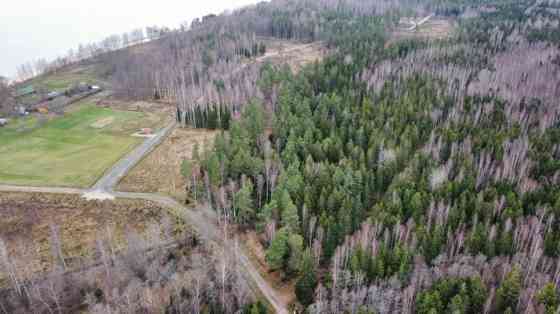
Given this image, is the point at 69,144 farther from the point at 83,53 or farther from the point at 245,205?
the point at 83,53

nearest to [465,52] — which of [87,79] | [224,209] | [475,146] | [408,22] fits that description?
[475,146]

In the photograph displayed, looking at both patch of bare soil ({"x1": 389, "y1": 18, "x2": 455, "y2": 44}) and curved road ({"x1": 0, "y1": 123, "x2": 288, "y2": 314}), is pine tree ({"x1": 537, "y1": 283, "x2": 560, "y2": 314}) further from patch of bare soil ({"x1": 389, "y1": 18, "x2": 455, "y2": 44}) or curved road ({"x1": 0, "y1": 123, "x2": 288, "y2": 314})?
patch of bare soil ({"x1": 389, "y1": 18, "x2": 455, "y2": 44})

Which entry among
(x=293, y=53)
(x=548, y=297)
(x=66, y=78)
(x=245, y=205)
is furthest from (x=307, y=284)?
(x=66, y=78)

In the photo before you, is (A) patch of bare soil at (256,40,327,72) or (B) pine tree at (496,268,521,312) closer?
(B) pine tree at (496,268,521,312)

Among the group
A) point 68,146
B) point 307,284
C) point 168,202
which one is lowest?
point 307,284

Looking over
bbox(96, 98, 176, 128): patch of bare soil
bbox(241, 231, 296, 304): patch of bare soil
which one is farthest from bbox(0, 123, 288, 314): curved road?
bbox(96, 98, 176, 128): patch of bare soil

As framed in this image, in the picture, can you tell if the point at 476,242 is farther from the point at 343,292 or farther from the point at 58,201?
the point at 58,201

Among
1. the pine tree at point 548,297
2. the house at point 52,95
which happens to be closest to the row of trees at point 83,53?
the house at point 52,95
